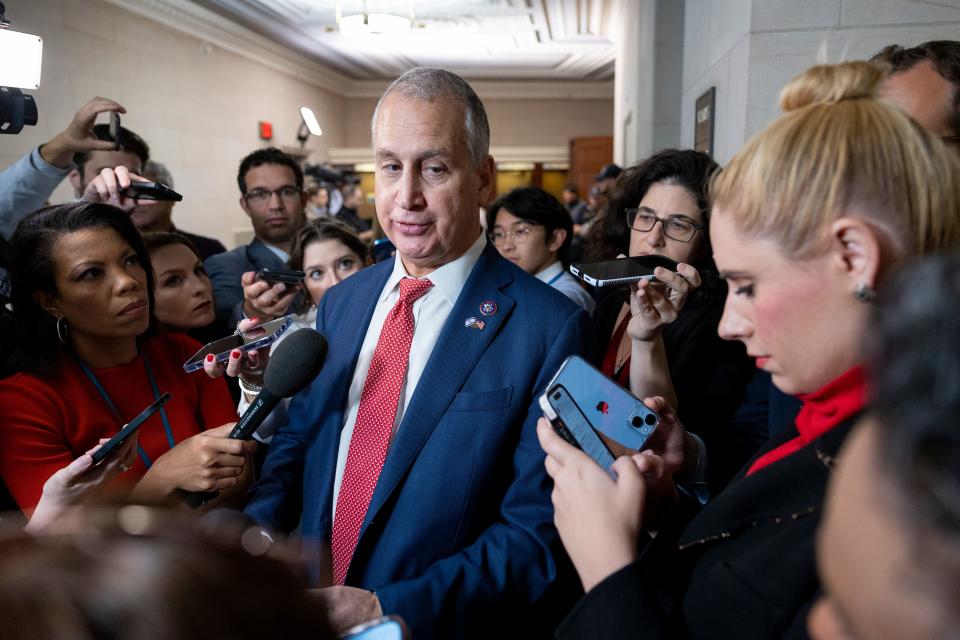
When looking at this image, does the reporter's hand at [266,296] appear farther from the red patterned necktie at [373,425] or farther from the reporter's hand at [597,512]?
the reporter's hand at [597,512]

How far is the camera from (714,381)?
172cm

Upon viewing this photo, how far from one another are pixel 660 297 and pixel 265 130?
30.1 ft

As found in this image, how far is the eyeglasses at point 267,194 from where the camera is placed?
3461 millimetres

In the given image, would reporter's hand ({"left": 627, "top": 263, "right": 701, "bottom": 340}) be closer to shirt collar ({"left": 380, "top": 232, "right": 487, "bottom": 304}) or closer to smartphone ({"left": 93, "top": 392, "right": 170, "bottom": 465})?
shirt collar ({"left": 380, "top": 232, "right": 487, "bottom": 304})

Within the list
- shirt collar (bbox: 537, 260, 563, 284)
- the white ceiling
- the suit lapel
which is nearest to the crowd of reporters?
the suit lapel

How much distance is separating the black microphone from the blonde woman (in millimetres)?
638

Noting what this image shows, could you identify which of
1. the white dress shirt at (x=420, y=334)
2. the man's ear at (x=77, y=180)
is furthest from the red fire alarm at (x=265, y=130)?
the white dress shirt at (x=420, y=334)

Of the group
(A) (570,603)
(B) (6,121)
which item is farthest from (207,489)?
(B) (6,121)

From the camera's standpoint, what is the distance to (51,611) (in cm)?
39

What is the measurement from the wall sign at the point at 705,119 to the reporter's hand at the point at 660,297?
1570 mm

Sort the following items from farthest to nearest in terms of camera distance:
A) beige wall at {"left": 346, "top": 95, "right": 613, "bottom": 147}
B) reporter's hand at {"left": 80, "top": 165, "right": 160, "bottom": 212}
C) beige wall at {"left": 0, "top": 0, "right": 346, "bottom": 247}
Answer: beige wall at {"left": 346, "top": 95, "right": 613, "bottom": 147} < beige wall at {"left": 0, "top": 0, "right": 346, "bottom": 247} < reporter's hand at {"left": 80, "top": 165, "right": 160, "bottom": 212}

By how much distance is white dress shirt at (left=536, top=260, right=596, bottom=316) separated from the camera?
108 inches

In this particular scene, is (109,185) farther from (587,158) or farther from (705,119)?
(587,158)

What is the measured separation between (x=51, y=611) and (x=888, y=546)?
499mm
